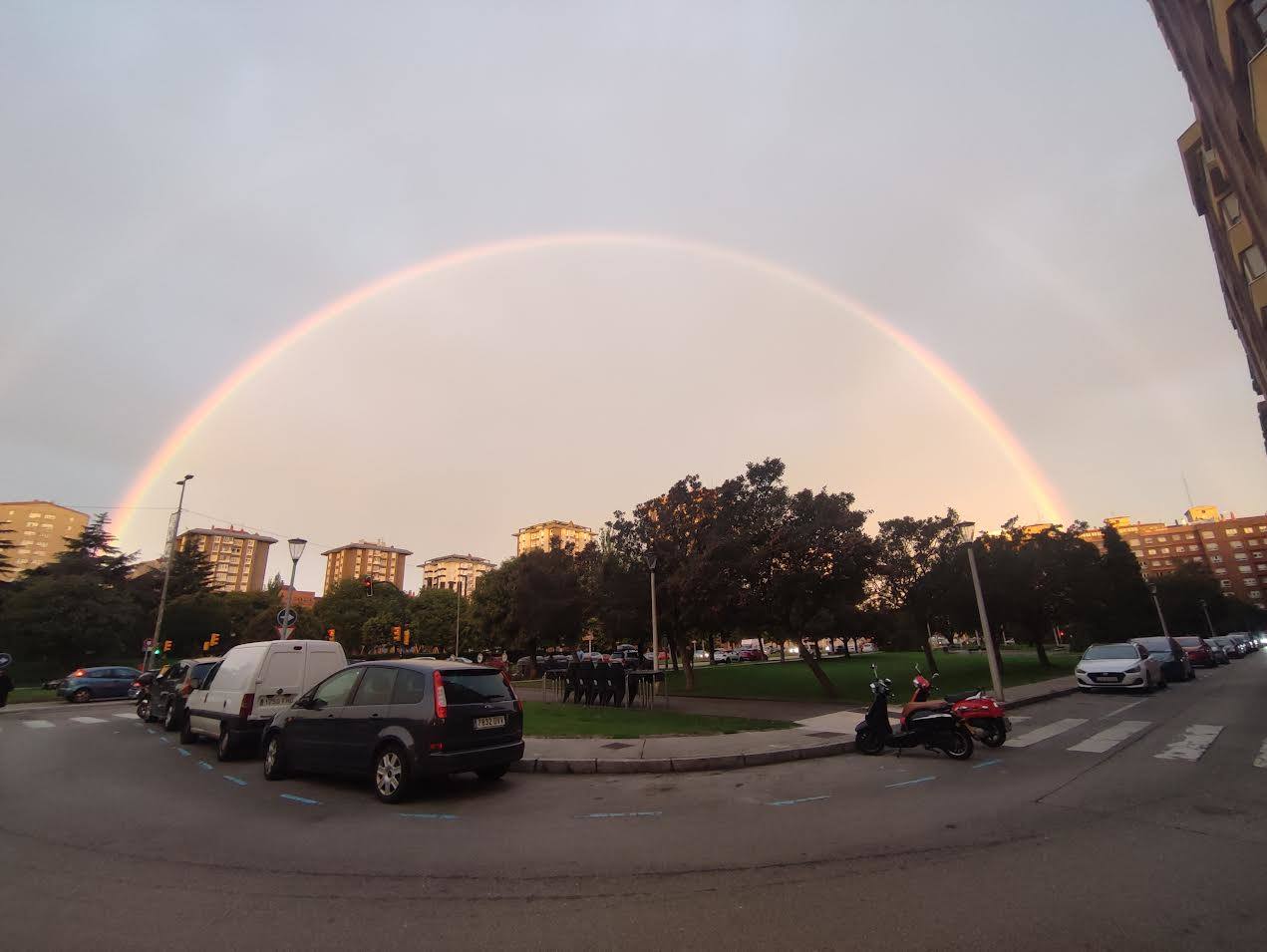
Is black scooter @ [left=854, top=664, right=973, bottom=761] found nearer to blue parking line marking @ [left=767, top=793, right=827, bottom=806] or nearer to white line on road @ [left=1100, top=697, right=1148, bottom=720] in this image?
blue parking line marking @ [left=767, top=793, right=827, bottom=806]

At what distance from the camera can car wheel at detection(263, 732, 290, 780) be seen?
8820mm

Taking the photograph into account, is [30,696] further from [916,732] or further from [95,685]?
[916,732]


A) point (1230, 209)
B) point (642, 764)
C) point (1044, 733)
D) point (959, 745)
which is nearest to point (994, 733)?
point (959, 745)

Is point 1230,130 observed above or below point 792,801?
above

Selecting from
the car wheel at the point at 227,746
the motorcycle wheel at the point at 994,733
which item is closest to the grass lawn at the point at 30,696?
the car wheel at the point at 227,746

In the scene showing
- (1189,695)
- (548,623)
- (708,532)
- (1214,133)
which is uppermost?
(1214,133)

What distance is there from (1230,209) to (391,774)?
3600cm

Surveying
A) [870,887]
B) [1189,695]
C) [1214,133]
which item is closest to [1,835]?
[870,887]

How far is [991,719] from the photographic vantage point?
1024cm

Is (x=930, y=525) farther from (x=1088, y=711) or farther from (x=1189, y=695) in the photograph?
(x=1088, y=711)

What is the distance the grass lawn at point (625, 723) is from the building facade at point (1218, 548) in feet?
497

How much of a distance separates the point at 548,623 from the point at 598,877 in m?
31.8

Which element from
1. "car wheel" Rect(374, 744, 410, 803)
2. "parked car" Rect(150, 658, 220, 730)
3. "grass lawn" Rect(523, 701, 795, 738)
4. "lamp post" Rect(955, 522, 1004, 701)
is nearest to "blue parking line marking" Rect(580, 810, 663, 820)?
"car wheel" Rect(374, 744, 410, 803)

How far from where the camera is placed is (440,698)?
25.2 feet
